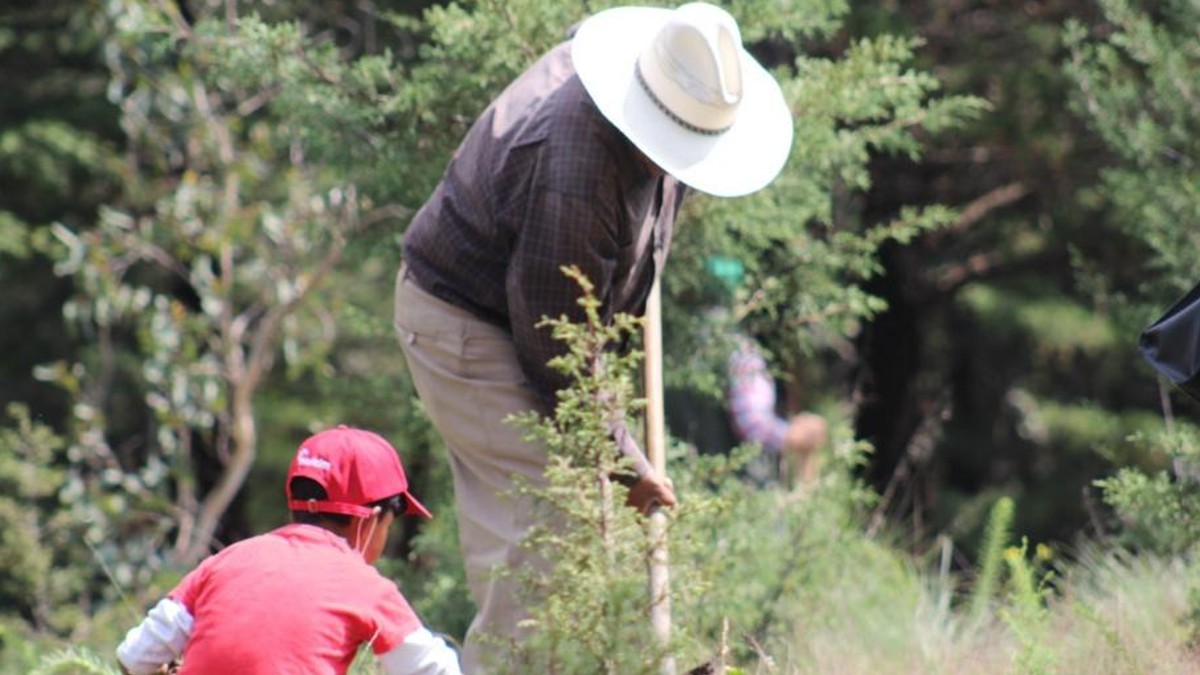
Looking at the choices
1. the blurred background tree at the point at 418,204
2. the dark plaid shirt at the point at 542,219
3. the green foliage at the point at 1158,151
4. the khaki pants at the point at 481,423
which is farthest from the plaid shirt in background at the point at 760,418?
the dark plaid shirt at the point at 542,219

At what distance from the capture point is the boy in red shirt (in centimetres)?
378

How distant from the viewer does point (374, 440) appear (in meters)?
4.13

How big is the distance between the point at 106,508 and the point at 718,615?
15.2 ft

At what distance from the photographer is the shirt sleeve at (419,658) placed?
3834mm

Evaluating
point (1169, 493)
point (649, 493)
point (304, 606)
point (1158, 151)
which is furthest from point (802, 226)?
point (304, 606)

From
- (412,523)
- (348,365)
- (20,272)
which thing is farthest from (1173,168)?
(20,272)

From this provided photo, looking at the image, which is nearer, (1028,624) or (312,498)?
(312,498)

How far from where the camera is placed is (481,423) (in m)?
4.82

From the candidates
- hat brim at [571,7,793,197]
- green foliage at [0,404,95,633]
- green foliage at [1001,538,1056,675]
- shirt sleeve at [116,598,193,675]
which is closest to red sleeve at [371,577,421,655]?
shirt sleeve at [116,598,193,675]

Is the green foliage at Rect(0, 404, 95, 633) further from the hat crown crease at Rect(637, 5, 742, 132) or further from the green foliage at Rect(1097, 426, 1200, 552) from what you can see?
the green foliage at Rect(1097, 426, 1200, 552)

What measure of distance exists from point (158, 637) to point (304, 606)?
1.11 ft

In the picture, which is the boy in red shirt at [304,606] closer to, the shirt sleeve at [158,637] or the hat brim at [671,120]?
the shirt sleeve at [158,637]

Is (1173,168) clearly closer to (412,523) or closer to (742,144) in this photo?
(742,144)

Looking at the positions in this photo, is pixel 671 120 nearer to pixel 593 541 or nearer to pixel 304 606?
pixel 593 541
